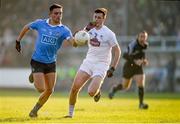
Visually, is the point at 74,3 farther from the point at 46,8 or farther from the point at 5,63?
the point at 5,63

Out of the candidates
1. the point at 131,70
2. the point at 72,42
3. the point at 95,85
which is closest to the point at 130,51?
the point at 131,70

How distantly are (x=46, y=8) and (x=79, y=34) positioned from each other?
104ft

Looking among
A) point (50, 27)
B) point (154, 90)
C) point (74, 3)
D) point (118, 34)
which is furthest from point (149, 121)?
point (74, 3)

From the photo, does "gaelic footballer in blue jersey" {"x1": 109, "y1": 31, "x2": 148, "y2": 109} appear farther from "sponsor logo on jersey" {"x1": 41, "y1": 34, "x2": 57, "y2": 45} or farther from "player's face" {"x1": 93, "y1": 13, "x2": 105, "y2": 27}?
"sponsor logo on jersey" {"x1": 41, "y1": 34, "x2": 57, "y2": 45}

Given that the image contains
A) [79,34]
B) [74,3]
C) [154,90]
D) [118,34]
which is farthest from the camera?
[74,3]

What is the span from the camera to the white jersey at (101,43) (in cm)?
1858

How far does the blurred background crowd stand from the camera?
43594 mm

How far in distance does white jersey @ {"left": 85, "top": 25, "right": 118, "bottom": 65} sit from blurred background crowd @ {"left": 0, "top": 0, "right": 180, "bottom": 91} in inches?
952

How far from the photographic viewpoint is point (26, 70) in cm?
4369

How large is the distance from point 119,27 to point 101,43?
29.4 meters

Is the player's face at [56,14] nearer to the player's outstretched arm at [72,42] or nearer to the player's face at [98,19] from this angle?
the player's outstretched arm at [72,42]

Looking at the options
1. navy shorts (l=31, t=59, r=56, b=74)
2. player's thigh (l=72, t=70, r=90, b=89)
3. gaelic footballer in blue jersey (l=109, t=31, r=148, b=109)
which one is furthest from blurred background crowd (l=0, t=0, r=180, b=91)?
navy shorts (l=31, t=59, r=56, b=74)

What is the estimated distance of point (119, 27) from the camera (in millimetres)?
48000

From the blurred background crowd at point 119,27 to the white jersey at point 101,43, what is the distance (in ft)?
79.4
